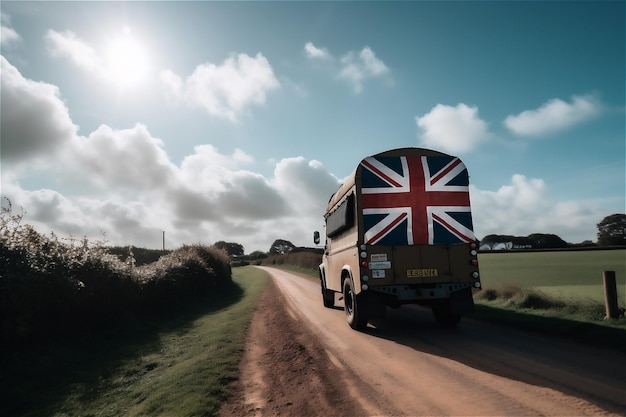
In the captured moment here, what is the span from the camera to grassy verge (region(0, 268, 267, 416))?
6082 millimetres

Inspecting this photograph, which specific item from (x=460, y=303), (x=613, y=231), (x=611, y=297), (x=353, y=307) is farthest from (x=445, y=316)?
(x=613, y=231)

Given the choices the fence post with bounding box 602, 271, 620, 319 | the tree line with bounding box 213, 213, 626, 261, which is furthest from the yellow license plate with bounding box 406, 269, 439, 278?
the tree line with bounding box 213, 213, 626, 261

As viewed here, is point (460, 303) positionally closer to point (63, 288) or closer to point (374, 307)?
point (374, 307)

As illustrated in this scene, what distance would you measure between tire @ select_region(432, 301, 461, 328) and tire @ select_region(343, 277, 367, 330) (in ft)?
7.37

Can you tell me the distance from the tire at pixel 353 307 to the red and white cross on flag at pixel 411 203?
167 centimetres

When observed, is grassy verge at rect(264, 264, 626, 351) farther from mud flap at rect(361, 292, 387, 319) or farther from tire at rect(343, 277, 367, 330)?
tire at rect(343, 277, 367, 330)

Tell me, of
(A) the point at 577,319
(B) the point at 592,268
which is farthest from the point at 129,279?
(B) the point at 592,268

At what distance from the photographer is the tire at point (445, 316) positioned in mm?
10236

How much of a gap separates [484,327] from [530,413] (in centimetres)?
620

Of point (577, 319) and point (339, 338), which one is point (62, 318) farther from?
point (577, 319)

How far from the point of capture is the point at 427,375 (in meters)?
6.15

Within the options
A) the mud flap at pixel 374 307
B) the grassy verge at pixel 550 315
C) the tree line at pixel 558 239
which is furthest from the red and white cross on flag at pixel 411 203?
the tree line at pixel 558 239

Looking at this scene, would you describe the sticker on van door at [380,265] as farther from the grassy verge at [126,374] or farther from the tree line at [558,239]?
the tree line at [558,239]

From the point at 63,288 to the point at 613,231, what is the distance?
67.9 meters
